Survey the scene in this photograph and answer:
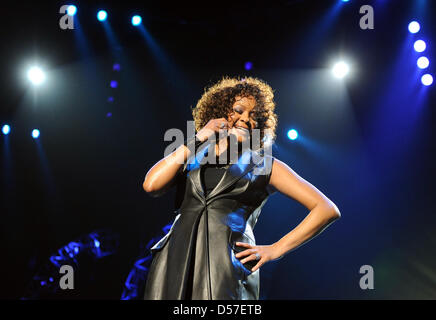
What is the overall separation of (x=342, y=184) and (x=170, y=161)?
9.74 ft

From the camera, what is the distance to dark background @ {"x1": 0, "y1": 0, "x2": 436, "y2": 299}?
396 cm

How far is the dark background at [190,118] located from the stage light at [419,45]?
0.06 metres

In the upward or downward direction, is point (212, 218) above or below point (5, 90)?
below

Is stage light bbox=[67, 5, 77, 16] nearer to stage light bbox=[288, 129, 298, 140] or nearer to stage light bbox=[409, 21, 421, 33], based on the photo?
stage light bbox=[288, 129, 298, 140]

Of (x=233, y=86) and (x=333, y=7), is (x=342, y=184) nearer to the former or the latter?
(x=333, y=7)

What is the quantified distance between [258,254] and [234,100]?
2.61 ft

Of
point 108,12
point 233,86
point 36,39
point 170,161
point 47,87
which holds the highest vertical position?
point 108,12

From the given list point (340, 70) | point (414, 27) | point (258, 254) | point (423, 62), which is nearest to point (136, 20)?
point (340, 70)

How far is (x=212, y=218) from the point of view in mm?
1495

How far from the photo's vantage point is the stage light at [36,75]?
406 cm

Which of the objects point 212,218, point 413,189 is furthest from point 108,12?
point 413,189

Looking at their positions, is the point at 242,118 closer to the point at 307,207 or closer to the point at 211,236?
the point at 307,207

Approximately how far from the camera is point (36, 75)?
409 cm

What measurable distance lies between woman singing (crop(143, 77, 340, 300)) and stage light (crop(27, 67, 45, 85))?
3.01 metres
